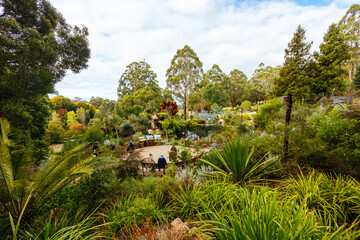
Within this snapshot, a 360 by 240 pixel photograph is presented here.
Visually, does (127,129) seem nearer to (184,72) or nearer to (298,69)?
(184,72)

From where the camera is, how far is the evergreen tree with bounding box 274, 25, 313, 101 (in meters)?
14.1

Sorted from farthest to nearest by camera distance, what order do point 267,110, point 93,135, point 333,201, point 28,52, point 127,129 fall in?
point 127,129
point 267,110
point 93,135
point 28,52
point 333,201

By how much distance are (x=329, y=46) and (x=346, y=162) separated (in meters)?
17.0

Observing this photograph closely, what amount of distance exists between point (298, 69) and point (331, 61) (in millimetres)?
2593

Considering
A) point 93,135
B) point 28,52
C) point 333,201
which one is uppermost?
point 28,52

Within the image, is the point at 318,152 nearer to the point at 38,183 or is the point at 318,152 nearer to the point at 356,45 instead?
the point at 38,183

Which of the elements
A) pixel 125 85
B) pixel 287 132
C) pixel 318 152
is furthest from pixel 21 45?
pixel 125 85

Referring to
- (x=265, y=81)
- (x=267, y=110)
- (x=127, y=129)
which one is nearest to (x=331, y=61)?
(x=267, y=110)

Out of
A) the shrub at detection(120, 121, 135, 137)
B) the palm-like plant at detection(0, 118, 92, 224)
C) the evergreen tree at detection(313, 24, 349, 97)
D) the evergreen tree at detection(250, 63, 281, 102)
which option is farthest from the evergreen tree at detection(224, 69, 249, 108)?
the palm-like plant at detection(0, 118, 92, 224)

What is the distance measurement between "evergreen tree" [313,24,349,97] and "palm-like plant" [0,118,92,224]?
64.2 ft

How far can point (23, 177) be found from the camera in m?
2.31

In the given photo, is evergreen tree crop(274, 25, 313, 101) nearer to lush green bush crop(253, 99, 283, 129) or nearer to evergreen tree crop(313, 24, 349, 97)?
evergreen tree crop(313, 24, 349, 97)

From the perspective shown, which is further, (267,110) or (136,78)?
(136,78)

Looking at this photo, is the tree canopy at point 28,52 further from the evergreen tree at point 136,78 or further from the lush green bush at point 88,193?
the evergreen tree at point 136,78
